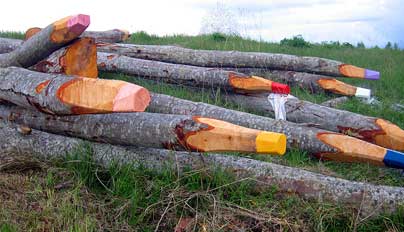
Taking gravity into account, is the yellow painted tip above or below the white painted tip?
above

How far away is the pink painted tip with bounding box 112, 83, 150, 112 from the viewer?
11.8 ft

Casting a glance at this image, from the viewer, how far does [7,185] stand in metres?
4.14

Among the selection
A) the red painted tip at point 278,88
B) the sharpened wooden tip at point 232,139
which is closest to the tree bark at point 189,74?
the red painted tip at point 278,88

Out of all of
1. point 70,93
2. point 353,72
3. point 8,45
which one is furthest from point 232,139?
point 8,45

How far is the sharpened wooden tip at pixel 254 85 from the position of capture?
6.09 metres

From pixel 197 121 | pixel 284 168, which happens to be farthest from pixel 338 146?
pixel 197 121

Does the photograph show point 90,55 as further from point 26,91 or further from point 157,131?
point 157,131

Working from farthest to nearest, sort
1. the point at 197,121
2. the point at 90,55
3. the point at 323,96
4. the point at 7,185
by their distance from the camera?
the point at 323,96 → the point at 90,55 → the point at 7,185 → the point at 197,121

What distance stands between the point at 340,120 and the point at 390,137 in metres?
0.57

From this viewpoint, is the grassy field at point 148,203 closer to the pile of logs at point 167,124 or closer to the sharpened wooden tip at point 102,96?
the pile of logs at point 167,124

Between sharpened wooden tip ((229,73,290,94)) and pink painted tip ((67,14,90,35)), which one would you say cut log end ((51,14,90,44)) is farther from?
sharpened wooden tip ((229,73,290,94))

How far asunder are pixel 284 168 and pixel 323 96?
367 cm

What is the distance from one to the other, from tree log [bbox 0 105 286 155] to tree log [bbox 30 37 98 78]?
71 centimetres

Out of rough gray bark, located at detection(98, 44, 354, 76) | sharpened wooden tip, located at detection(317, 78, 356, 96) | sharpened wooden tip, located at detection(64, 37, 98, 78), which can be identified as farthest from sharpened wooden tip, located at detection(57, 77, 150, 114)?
sharpened wooden tip, located at detection(317, 78, 356, 96)
